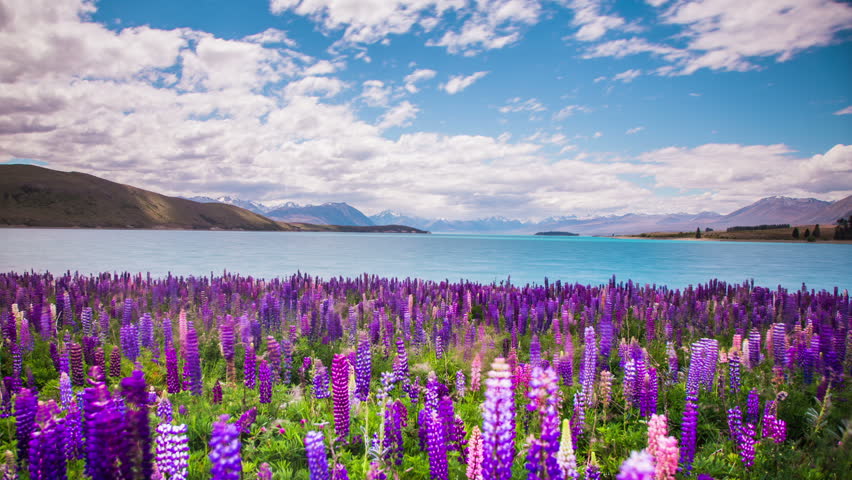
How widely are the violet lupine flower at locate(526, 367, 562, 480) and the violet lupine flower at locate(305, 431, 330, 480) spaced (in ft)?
5.09

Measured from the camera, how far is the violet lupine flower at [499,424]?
8.04 feet

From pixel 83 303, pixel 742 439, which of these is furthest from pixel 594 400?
pixel 83 303

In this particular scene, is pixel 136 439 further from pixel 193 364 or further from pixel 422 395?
pixel 422 395

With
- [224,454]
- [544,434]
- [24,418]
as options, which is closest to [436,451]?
[544,434]

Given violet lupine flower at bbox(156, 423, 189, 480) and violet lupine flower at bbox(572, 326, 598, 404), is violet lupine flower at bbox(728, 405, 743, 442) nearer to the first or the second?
violet lupine flower at bbox(572, 326, 598, 404)

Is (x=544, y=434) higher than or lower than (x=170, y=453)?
higher

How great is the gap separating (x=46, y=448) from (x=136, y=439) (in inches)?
53.0

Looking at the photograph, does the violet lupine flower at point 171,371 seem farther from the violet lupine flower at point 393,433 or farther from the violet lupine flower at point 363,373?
the violet lupine flower at point 393,433

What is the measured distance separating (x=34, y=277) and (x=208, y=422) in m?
17.8

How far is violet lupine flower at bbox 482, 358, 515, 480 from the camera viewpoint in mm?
2450

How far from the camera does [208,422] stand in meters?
5.95

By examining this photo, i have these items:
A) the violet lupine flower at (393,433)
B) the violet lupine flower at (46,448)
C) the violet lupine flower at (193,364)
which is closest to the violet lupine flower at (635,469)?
→ the violet lupine flower at (393,433)

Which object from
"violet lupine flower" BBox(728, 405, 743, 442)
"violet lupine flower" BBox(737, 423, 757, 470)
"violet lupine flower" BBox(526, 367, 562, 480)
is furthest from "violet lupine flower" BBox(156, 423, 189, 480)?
"violet lupine flower" BBox(728, 405, 743, 442)

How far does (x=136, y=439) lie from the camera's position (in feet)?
8.37
